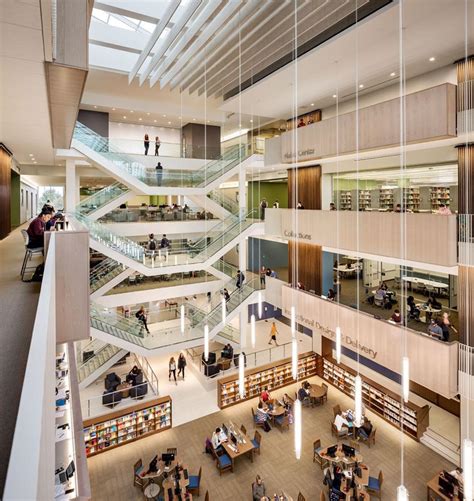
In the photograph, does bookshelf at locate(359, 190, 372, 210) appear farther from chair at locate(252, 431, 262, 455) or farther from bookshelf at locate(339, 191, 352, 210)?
chair at locate(252, 431, 262, 455)

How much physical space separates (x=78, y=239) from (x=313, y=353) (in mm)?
11594

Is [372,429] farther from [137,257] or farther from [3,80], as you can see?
[3,80]

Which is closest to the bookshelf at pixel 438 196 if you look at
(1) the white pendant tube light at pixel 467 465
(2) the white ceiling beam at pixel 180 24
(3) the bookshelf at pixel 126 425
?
(1) the white pendant tube light at pixel 467 465

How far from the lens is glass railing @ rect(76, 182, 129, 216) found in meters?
12.7

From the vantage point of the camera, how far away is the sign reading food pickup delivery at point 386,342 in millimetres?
7348

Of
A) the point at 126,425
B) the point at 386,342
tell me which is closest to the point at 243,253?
the point at 386,342

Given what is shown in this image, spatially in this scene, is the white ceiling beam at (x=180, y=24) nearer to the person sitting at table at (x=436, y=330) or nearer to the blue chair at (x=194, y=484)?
the person sitting at table at (x=436, y=330)

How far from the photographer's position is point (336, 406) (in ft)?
35.4

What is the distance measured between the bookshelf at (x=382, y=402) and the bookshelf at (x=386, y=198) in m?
6.72

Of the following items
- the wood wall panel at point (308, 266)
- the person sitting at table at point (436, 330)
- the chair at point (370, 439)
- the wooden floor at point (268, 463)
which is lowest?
the wooden floor at point (268, 463)

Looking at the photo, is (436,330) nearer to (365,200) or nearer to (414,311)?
(414,311)

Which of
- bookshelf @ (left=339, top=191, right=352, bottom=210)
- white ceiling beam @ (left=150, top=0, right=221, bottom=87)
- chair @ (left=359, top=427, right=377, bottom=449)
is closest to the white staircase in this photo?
chair @ (left=359, top=427, right=377, bottom=449)

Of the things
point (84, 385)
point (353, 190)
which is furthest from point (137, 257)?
point (353, 190)

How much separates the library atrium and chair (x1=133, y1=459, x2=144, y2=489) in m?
0.05
